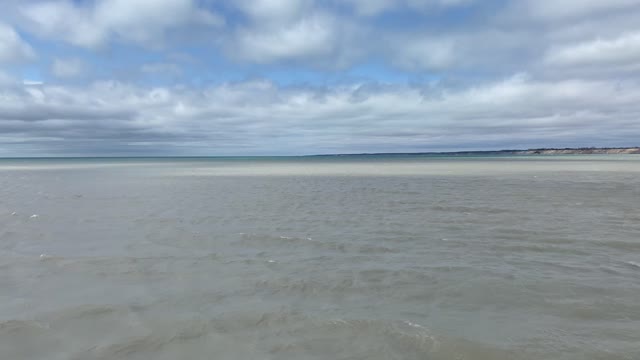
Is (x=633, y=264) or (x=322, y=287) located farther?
(x=633, y=264)

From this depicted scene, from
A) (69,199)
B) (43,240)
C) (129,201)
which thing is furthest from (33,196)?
(43,240)

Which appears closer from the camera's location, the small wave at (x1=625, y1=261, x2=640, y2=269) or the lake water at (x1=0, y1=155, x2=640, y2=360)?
the lake water at (x1=0, y1=155, x2=640, y2=360)

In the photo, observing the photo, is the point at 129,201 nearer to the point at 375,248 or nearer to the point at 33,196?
the point at 33,196

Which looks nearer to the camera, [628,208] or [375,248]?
[375,248]

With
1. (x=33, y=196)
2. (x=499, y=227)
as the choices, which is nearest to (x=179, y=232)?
(x=499, y=227)

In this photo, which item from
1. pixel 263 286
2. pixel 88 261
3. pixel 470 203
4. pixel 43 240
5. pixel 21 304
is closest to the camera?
pixel 21 304

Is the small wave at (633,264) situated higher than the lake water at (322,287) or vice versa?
the lake water at (322,287)

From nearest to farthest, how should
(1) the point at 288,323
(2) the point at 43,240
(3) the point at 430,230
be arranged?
(1) the point at 288,323 → (2) the point at 43,240 → (3) the point at 430,230

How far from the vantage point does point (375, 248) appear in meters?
12.4

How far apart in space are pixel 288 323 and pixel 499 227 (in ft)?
35.0

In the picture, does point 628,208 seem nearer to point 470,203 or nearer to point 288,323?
point 470,203

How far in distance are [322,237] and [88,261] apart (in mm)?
6185

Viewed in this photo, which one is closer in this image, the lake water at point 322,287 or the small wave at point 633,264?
the lake water at point 322,287

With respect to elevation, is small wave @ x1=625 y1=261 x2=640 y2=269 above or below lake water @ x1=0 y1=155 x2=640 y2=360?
below
